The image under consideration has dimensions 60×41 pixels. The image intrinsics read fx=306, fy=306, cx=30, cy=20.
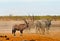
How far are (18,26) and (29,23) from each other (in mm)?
1697

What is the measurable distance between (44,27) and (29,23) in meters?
1.81

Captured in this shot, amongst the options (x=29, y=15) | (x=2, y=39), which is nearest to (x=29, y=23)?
(x=29, y=15)

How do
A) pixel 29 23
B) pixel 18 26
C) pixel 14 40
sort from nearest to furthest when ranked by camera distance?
pixel 14 40
pixel 18 26
pixel 29 23

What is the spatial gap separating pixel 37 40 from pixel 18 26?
377 centimetres

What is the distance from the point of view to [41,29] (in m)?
25.4

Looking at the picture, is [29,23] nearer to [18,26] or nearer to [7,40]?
[18,26]

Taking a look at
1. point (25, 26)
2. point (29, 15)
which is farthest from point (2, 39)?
point (29, 15)

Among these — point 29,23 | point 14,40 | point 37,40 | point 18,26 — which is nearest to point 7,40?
point 14,40

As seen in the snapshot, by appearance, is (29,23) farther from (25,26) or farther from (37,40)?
(37,40)

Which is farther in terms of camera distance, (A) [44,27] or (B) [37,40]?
(A) [44,27]

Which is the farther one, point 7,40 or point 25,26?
point 25,26

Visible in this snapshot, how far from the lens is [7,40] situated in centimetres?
1942

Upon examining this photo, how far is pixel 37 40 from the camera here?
64.0ft

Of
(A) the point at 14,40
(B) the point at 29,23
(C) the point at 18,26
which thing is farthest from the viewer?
(B) the point at 29,23
